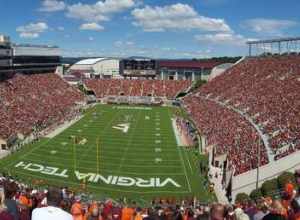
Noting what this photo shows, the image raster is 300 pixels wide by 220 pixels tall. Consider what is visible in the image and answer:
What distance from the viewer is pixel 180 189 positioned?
26.7m

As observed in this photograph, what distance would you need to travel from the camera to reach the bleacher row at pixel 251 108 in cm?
2938

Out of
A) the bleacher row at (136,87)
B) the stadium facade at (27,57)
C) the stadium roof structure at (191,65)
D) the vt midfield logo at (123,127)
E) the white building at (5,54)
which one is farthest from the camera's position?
the stadium roof structure at (191,65)

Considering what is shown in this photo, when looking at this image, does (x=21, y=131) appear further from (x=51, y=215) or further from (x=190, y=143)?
(x=51, y=215)

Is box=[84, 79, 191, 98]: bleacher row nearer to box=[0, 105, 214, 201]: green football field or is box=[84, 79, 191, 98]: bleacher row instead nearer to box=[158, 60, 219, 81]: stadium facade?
box=[158, 60, 219, 81]: stadium facade

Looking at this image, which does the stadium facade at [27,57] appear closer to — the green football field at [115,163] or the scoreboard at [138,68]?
the scoreboard at [138,68]

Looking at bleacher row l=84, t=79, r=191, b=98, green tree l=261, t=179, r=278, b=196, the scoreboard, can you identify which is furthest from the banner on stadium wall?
the scoreboard

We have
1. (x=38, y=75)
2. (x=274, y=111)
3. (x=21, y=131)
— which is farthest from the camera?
(x=38, y=75)

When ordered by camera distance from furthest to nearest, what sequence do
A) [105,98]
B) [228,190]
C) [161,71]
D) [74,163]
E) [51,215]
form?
1. [161,71]
2. [105,98]
3. [74,163]
4. [228,190]
5. [51,215]

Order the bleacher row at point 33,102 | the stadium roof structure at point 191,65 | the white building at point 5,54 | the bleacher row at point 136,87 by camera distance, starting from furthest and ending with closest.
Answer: the stadium roof structure at point 191,65 → the bleacher row at point 136,87 → the white building at point 5,54 → the bleacher row at point 33,102

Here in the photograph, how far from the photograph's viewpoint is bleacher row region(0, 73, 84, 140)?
42281 millimetres

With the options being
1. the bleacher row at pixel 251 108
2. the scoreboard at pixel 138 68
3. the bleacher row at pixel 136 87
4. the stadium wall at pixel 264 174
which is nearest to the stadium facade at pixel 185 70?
the scoreboard at pixel 138 68

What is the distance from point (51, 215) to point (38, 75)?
220 ft

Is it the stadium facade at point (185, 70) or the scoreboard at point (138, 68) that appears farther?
the stadium facade at point (185, 70)

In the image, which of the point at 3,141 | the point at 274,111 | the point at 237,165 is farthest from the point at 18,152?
the point at 274,111
